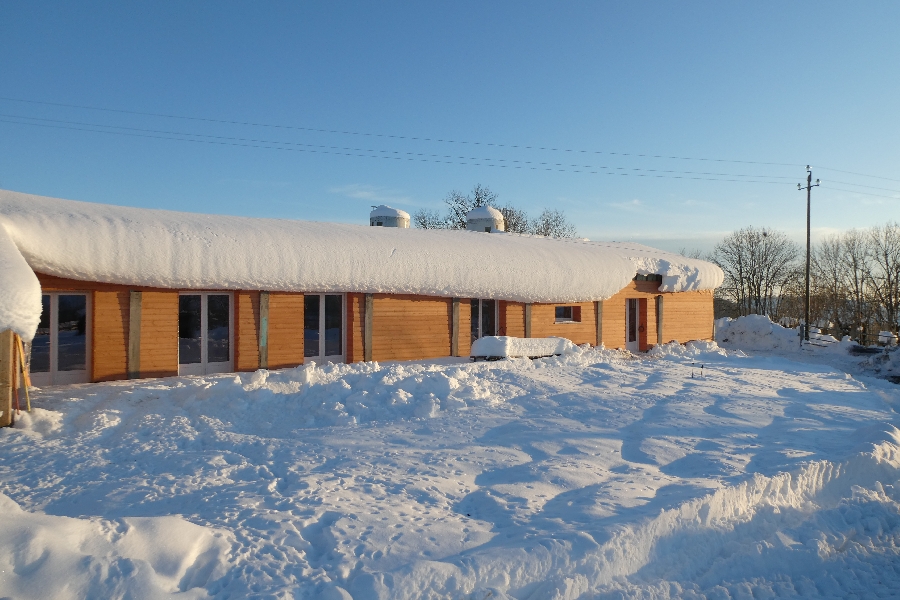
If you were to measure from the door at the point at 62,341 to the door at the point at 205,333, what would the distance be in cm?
170

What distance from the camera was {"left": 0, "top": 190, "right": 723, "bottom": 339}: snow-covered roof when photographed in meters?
9.72

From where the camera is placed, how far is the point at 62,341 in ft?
34.9

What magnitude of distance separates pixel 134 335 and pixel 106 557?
8.57 m

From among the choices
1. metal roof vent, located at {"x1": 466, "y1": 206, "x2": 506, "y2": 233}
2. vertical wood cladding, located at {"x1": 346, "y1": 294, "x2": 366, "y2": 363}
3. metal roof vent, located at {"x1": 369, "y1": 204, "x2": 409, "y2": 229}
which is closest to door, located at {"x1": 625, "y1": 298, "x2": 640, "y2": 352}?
metal roof vent, located at {"x1": 466, "y1": 206, "x2": 506, "y2": 233}

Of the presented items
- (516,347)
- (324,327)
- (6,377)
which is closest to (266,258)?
(324,327)

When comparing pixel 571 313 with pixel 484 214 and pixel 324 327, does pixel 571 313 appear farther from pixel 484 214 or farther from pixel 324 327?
pixel 324 327

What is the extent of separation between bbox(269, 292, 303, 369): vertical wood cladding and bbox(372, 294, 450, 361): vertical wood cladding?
1836 millimetres

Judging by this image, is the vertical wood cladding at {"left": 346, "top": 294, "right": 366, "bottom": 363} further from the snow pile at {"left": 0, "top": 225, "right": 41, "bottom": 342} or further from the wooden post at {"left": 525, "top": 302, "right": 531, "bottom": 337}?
the snow pile at {"left": 0, "top": 225, "right": 41, "bottom": 342}

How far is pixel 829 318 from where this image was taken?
3972 cm

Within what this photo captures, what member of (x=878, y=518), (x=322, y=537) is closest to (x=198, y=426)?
(x=322, y=537)

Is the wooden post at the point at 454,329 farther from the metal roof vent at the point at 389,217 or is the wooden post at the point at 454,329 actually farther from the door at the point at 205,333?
the metal roof vent at the point at 389,217

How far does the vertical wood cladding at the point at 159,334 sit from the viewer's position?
445 inches

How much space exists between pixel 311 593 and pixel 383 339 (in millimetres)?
10442

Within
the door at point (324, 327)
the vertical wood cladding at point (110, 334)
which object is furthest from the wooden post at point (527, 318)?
the vertical wood cladding at point (110, 334)
